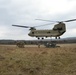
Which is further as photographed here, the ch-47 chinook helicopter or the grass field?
the ch-47 chinook helicopter

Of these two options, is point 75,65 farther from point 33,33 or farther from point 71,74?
point 33,33

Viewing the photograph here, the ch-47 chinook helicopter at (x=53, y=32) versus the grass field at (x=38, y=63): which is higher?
the ch-47 chinook helicopter at (x=53, y=32)

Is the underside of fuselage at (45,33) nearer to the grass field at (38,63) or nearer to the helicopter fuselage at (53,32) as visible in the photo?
the helicopter fuselage at (53,32)

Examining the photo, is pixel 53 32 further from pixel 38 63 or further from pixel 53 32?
pixel 38 63

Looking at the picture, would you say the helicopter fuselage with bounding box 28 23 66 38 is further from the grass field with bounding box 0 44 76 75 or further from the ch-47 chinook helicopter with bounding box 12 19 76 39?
the grass field with bounding box 0 44 76 75

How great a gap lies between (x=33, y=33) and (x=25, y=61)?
86.7ft

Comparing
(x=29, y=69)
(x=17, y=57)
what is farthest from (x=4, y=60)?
(x=29, y=69)

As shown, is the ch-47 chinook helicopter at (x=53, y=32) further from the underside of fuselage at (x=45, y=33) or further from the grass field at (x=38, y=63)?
the grass field at (x=38, y=63)

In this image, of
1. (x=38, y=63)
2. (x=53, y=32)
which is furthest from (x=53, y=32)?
(x=38, y=63)

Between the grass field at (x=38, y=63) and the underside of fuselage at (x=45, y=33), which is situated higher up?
the underside of fuselage at (x=45, y=33)

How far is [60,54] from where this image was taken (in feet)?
120

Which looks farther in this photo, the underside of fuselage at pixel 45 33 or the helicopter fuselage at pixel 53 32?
the underside of fuselage at pixel 45 33

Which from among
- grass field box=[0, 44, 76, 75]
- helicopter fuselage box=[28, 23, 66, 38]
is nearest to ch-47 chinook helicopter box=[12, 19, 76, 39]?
helicopter fuselage box=[28, 23, 66, 38]

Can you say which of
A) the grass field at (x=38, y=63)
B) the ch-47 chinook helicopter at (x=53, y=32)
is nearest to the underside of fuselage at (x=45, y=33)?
the ch-47 chinook helicopter at (x=53, y=32)
